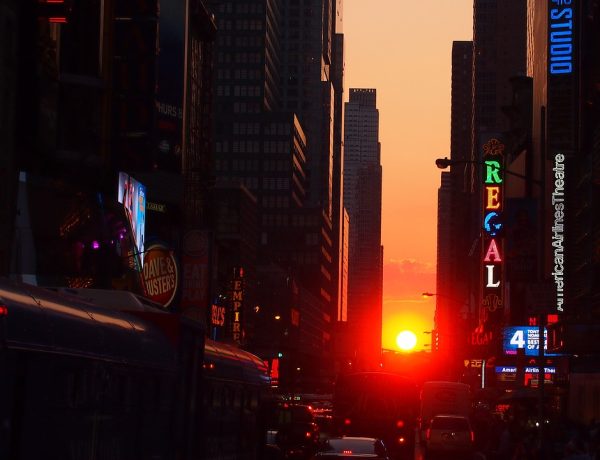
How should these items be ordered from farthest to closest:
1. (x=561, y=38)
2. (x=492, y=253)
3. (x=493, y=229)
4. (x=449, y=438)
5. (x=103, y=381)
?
(x=492, y=253)
(x=493, y=229)
(x=561, y=38)
(x=449, y=438)
(x=103, y=381)

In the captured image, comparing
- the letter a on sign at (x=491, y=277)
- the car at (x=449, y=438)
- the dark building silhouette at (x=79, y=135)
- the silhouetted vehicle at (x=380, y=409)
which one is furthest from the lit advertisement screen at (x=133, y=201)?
the letter a on sign at (x=491, y=277)

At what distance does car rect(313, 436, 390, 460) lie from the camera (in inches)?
976

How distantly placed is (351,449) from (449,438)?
821 inches

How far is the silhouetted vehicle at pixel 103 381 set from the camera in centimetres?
948

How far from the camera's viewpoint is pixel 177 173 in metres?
94.5

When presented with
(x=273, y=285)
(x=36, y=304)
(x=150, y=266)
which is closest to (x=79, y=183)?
(x=150, y=266)

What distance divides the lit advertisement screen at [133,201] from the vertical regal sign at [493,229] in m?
39.6

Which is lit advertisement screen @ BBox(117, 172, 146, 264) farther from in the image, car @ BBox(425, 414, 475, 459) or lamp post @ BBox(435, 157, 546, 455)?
lamp post @ BBox(435, 157, 546, 455)

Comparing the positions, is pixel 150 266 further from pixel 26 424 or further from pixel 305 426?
pixel 26 424

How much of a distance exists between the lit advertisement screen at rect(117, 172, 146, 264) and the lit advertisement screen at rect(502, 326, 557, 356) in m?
22.5

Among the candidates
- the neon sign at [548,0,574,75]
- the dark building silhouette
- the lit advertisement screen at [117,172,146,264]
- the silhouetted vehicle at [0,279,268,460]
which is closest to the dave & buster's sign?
the lit advertisement screen at [117,172,146,264]

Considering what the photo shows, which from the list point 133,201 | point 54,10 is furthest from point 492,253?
point 54,10

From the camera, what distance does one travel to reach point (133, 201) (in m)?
59.8

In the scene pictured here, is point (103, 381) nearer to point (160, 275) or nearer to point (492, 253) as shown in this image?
point (160, 275)
